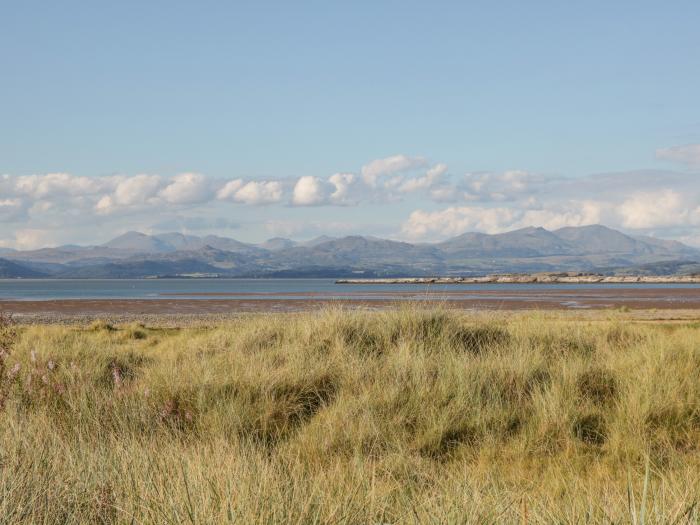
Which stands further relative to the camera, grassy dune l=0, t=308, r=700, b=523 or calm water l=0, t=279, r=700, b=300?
calm water l=0, t=279, r=700, b=300

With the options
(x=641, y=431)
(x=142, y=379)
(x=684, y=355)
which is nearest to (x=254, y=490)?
(x=641, y=431)

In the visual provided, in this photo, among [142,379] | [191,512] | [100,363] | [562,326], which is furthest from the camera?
[562,326]

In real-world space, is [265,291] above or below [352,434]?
below

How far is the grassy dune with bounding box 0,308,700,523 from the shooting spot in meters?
4.03

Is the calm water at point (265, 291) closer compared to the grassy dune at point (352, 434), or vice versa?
the grassy dune at point (352, 434)

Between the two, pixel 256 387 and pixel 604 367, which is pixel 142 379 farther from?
pixel 604 367

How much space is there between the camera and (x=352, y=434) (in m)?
7.09

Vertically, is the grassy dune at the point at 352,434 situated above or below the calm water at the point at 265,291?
above

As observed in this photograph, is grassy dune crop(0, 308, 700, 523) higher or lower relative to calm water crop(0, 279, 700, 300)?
higher

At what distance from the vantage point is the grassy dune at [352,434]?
4027 millimetres

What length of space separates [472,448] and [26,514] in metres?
4.54

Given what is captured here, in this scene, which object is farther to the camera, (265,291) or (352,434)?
(265,291)

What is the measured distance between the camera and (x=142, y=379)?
9594 millimetres

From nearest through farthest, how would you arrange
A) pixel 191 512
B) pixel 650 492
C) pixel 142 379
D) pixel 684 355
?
pixel 191 512 → pixel 650 492 → pixel 142 379 → pixel 684 355
